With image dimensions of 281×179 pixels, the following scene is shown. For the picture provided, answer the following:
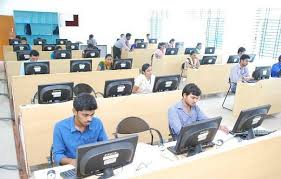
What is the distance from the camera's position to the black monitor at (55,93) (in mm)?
3562

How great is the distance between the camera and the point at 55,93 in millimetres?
3639

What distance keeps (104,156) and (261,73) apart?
4.83m

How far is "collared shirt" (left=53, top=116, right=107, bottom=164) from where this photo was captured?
2.34 m

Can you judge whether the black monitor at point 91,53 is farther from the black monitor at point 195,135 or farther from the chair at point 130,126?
the black monitor at point 195,135

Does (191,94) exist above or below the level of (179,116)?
above

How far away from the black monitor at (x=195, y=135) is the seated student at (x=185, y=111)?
48 cm

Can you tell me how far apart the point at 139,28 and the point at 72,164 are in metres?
12.5

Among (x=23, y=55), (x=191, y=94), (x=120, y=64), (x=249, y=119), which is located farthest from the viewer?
(x=23, y=55)

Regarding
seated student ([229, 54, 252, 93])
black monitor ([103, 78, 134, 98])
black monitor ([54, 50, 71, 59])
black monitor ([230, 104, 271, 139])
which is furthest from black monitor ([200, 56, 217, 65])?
black monitor ([230, 104, 271, 139])

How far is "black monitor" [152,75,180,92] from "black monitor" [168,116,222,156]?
188 cm

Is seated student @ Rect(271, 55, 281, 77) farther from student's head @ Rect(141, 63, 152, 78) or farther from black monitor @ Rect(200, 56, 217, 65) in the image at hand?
student's head @ Rect(141, 63, 152, 78)

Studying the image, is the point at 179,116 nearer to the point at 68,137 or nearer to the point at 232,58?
the point at 68,137

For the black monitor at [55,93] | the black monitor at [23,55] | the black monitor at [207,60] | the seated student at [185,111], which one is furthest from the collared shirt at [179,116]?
the black monitor at [23,55]

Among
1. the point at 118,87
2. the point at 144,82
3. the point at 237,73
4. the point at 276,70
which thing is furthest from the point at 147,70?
the point at 276,70
